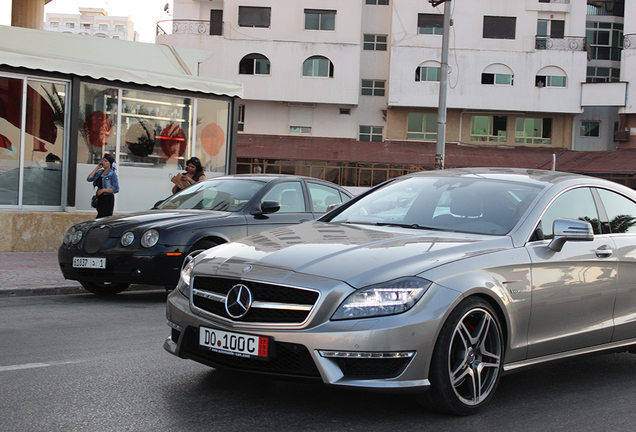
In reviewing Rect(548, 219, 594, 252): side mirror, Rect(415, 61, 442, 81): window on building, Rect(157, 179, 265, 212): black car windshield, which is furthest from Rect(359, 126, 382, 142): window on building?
Rect(548, 219, 594, 252): side mirror

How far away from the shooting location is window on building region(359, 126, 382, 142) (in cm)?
4594

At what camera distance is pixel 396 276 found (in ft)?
12.7

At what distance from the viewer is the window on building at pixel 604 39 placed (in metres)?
48.2

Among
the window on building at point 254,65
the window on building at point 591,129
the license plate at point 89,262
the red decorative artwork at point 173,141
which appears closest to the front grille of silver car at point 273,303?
the license plate at point 89,262

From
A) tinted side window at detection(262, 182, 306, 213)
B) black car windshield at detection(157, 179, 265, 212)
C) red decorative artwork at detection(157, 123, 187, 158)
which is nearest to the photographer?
black car windshield at detection(157, 179, 265, 212)

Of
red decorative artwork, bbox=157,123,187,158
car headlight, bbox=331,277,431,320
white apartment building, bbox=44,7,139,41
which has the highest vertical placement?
white apartment building, bbox=44,7,139,41

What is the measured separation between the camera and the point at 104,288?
958 cm

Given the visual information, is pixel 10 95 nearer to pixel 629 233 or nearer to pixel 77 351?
pixel 77 351

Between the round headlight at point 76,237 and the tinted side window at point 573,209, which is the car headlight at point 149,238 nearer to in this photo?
the round headlight at point 76,237

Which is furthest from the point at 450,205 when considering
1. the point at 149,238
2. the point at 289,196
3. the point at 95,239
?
the point at 95,239

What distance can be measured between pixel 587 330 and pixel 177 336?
2658mm

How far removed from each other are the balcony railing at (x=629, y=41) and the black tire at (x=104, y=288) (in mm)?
41994

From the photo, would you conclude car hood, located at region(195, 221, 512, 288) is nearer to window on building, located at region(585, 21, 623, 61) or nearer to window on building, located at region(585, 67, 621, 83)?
window on building, located at region(585, 67, 621, 83)

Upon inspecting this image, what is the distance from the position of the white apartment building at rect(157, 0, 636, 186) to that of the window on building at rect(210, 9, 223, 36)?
0.35ft
